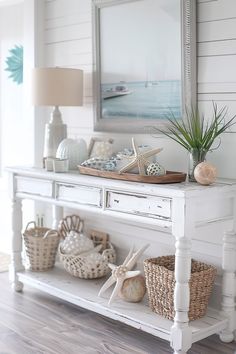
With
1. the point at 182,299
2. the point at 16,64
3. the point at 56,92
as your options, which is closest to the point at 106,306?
the point at 182,299

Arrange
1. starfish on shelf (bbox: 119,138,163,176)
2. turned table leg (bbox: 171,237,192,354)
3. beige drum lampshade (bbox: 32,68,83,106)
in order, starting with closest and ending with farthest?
turned table leg (bbox: 171,237,192,354), starfish on shelf (bbox: 119,138,163,176), beige drum lampshade (bbox: 32,68,83,106)

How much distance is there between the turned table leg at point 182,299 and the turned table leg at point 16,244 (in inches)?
52.9

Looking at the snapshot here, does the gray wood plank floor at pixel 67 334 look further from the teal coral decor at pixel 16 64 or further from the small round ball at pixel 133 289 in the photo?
the teal coral decor at pixel 16 64

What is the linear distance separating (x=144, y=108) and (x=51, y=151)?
2.17ft

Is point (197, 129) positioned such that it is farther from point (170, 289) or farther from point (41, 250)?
point (41, 250)

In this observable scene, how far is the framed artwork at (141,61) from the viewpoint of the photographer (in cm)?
296

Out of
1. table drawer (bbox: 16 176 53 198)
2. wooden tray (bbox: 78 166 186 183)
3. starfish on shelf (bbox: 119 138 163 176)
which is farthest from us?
table drawer (bbox: 16 176 53 198)

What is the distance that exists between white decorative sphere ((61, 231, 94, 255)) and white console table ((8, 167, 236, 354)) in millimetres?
180

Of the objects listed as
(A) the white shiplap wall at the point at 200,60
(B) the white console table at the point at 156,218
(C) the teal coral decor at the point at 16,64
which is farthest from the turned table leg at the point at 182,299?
(C) the teal coral decor at the point at 16,64

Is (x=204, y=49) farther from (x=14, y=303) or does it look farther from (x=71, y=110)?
(x=14, y=303)

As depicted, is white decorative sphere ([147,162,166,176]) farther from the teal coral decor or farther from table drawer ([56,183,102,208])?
the teal coral decor

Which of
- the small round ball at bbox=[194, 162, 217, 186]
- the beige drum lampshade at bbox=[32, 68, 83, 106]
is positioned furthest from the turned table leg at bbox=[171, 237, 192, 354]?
the beige drum lampshade at bbox=[32, 68, 83, 106]

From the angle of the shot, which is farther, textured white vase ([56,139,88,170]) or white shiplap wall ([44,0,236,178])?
textured white vase ([56,139,88,170])

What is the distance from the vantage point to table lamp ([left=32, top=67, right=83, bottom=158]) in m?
3.35
